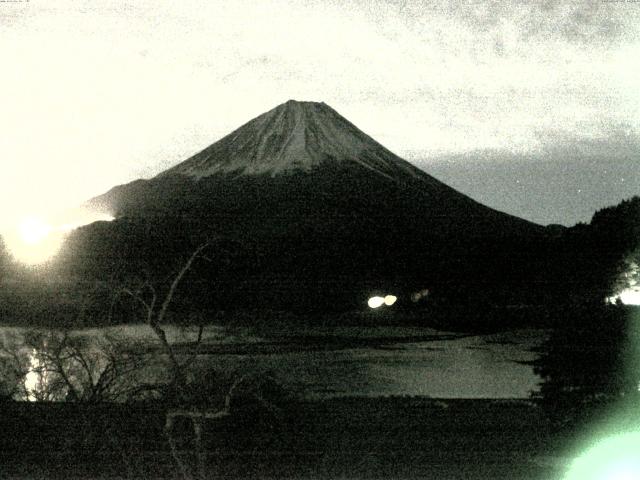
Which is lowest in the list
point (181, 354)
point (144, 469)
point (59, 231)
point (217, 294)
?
point (144, 469)

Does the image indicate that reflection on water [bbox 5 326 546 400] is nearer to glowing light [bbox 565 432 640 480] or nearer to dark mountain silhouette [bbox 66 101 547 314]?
glowing light [bbox 565 432 640 480]

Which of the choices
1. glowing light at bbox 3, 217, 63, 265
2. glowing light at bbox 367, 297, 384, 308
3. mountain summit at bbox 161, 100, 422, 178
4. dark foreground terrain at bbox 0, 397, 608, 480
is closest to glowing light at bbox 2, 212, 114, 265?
glowing light at bbox 3, 217, 63, 265

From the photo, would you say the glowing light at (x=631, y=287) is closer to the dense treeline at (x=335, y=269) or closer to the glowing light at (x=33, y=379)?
the dense treeline at (x=335, y=269)

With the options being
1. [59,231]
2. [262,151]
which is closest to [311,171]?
[262,151]

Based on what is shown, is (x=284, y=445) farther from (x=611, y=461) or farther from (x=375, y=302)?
(x=375, y=302)

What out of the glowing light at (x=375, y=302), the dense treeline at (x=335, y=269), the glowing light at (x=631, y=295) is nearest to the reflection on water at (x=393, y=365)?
the dense treeline at (x=335, y=269)

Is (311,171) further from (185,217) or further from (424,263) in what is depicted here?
(424,263)

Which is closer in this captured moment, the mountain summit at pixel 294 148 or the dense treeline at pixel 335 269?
the dense treeline at pixel 335 269
